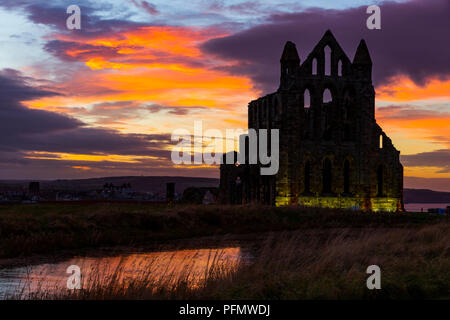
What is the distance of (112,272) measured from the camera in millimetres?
17156

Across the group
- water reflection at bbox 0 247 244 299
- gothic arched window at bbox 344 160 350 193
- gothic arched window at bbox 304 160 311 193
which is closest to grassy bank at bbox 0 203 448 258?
water reflection at bbox 0 247 244 299

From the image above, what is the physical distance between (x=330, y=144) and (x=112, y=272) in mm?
44456

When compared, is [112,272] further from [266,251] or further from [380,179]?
[380,179]

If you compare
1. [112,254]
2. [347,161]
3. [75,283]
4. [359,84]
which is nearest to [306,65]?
[359,84]

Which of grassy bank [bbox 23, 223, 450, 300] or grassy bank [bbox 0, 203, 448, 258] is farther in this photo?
grassy bank [bbox 0, 203, 448, 258]

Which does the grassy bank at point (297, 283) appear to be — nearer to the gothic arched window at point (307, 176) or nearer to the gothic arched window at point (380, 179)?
the gothic arched window at point (307, 176)

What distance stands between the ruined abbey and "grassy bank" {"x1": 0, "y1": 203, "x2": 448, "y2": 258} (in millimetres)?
12042

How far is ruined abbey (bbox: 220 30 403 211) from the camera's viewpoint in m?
57.4

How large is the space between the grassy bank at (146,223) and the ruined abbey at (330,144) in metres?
12.0

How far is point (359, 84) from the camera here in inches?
2360

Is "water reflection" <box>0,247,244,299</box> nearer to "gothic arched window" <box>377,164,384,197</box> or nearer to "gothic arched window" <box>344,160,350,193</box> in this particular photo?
"gothic arched window" <box>344,160,350,193</box>

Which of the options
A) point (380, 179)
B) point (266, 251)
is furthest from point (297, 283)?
point (380, 179)
